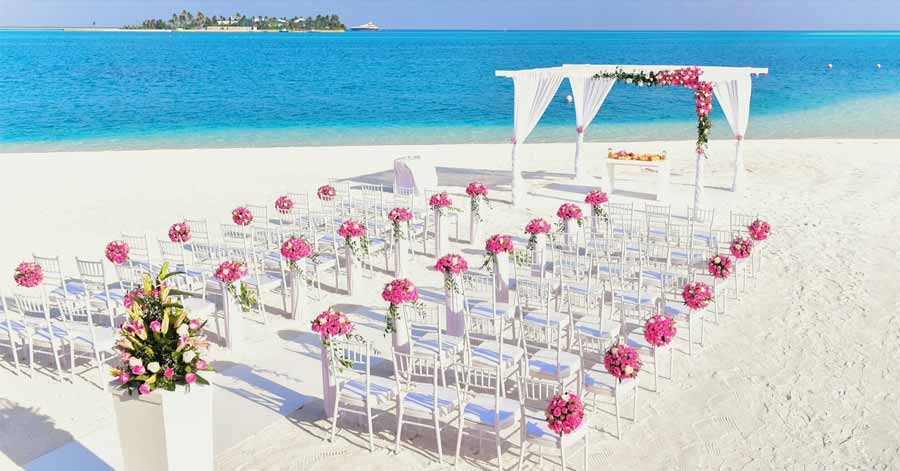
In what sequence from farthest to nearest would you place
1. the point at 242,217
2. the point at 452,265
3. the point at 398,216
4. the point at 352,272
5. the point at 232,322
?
the point at 242,217, the point at 398,216, the point at 352,272, the point at 232,322, the point at 452,265

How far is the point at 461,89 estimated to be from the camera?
55844mm

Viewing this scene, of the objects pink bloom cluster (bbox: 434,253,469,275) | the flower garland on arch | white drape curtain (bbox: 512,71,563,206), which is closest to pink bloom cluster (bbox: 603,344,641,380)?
pink bloom cluster (bbox: 434,253,469,275)

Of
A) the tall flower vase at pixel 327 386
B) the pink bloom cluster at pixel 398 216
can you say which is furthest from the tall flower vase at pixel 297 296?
the tall flower vase at pixel 327 386

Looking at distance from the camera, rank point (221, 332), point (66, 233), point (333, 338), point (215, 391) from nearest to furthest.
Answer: point (333, 338) → point (215, 391) → point (221, 332) → point (66, 233)

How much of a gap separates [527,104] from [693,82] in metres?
3.33

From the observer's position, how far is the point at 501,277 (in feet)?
33.4

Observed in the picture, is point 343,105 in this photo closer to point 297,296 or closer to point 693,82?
point 693,82

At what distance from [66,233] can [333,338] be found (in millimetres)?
9288

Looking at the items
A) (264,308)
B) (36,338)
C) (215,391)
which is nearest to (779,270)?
(264,308)

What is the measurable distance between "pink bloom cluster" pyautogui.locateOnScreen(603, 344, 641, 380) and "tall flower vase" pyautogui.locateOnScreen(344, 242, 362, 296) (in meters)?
5.06

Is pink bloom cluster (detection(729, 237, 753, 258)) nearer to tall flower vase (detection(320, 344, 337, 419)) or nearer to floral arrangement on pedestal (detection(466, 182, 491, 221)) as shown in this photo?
floral arrangement on pedestal (detection(466, 182, 491, 221))

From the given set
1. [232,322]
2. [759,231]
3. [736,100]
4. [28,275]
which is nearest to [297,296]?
[232,322]

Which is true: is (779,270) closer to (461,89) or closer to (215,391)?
(215,391)

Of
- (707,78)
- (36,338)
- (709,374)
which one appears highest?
(707,78)
